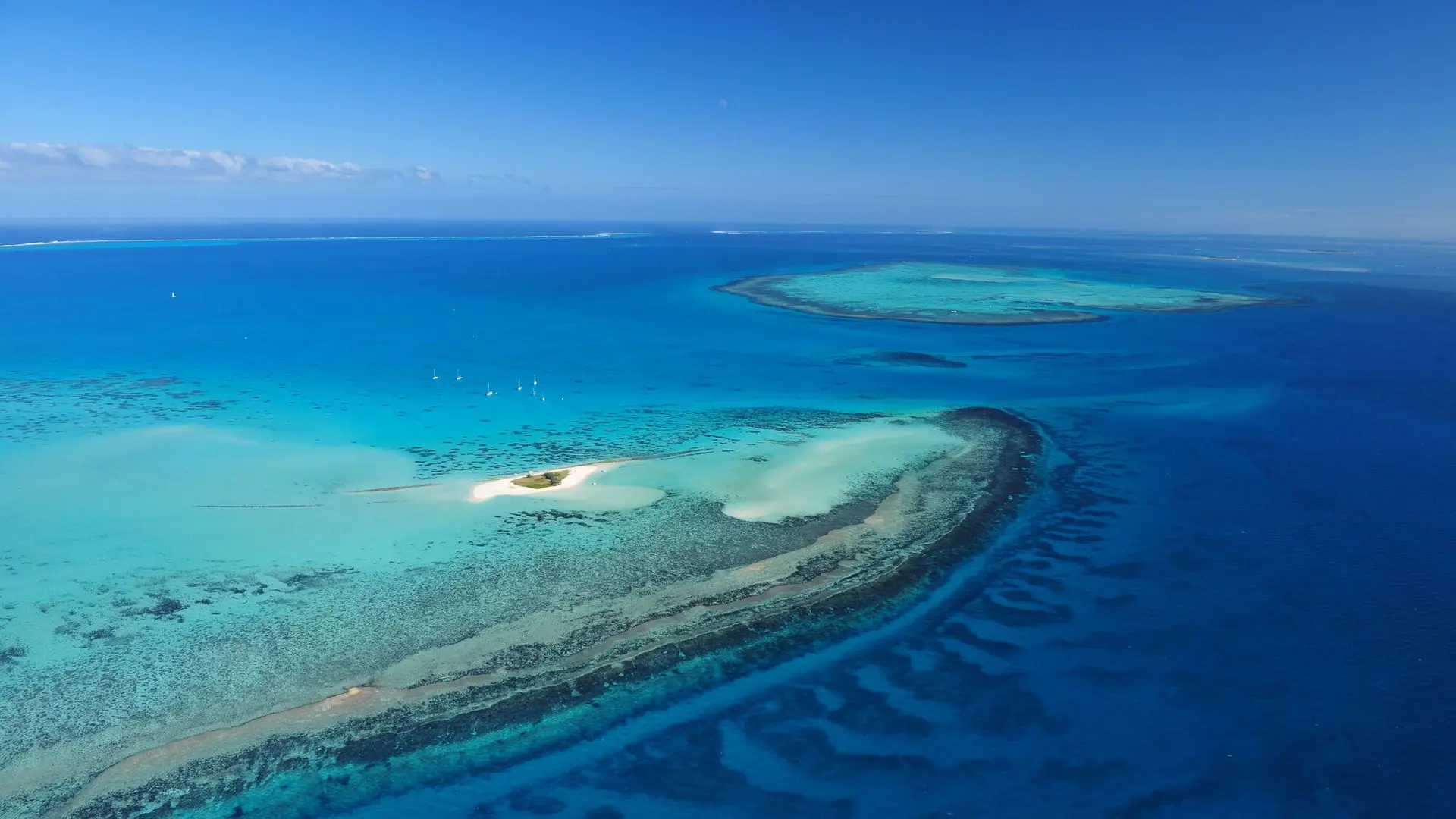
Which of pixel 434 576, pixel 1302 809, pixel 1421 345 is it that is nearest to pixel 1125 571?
pixel 1302 809

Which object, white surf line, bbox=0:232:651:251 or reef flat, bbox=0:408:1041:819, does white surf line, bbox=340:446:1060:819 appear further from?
white surf line, bbox=0:232:651:251

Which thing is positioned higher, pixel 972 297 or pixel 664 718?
pixel 972 297

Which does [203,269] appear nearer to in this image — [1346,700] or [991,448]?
[991,448]

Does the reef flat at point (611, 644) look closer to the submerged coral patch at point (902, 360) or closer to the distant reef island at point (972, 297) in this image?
the submerged coral patch at point (902, 360)

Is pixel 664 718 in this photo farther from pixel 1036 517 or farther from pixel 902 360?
pixel 902 360

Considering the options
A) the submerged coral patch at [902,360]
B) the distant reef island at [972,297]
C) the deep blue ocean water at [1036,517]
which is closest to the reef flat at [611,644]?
the deep blue ocean water at [1036,517]

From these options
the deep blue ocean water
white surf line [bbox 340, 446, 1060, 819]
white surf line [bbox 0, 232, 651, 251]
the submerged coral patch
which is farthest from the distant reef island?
white surf line [bbox 0, 232, 651, 251]

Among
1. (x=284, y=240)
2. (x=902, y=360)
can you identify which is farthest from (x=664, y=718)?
(x=284, y=240)
